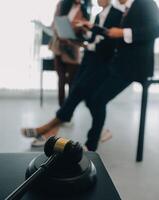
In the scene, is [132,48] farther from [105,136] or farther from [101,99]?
[105,136]

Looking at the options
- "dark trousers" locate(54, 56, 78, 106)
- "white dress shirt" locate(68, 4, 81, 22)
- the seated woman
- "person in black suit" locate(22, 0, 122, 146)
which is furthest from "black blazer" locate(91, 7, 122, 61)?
"dark trousers" locate(54, 56, 78, 106)

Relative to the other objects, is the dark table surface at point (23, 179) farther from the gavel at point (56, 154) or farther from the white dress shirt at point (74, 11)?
the white dress shirt at point (74, 11)

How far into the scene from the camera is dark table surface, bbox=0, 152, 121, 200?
608 mm

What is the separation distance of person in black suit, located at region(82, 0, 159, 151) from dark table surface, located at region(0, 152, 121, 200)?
3.58 feet

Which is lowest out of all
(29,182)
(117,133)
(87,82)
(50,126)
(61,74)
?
(117,133)

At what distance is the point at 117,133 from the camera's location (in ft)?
8.57

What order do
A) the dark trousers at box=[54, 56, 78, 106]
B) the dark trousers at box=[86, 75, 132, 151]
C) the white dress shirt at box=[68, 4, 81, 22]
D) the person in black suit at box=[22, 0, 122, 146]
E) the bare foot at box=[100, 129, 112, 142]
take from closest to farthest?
the dark trousers at box=[86, 75, 132, 151], the person in black suit at box=[22, 0, 122, 146], the bare foot at box=[100, 129, 112, 142], the white dress shirt at box=[68, 4, 81, 22], the dark trousers at box=[54, 56, 78, 106]

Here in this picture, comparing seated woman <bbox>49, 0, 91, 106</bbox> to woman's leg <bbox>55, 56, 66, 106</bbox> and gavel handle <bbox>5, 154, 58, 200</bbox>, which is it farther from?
gavel handle <bbox>5, 154, 58, 200</bbox>

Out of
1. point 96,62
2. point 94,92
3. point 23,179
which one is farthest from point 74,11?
point 23,179

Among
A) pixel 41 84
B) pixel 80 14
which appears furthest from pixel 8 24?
pixel 80 14

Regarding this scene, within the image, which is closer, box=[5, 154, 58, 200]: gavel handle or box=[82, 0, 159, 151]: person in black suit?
box=[5, 154, 58, 200]: gavel handle

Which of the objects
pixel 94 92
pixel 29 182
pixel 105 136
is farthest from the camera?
pixel 105 136

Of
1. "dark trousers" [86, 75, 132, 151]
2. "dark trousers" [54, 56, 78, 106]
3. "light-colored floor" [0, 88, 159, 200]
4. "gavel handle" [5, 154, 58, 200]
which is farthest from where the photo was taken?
"dark trousers" [54, 56, 78, 106]

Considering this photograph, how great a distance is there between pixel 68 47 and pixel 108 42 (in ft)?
2.56
